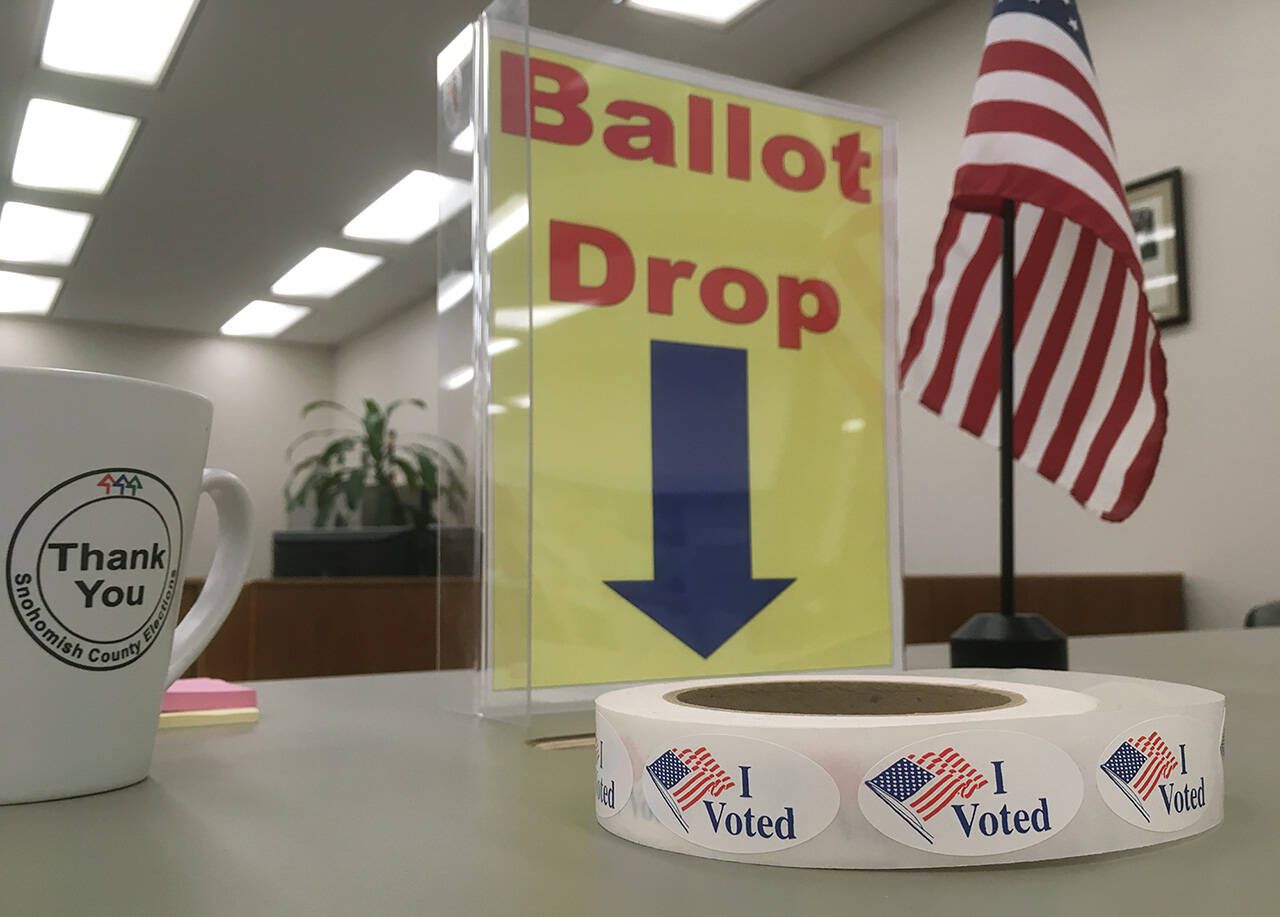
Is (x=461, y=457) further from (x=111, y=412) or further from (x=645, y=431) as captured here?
(x=111, y=412)

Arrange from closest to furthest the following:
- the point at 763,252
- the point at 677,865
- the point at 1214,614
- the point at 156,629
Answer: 1. the point at 677,865
2. the point at 156,629
3. the point at 763,252
4. the point at 1214,614

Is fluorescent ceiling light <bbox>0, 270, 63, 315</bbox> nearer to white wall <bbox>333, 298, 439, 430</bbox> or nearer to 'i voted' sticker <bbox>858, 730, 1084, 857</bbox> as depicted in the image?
white wall <bbox>333, 298, 439, 430</bbox>

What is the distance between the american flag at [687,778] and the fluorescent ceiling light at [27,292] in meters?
7.69

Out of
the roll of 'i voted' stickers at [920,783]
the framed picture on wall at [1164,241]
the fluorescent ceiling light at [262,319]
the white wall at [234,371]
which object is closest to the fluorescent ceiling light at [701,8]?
the framed picture on wall at [1164,241]

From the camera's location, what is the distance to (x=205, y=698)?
20.1 inches

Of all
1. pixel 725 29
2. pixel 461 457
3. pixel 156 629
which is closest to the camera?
pixel 156 629

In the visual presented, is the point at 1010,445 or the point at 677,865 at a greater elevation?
the point at 1010,445

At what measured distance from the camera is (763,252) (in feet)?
2.08

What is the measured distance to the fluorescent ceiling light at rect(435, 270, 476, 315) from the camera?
520mm

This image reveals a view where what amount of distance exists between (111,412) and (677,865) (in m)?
0.21

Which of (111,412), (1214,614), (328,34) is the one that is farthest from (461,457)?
(328,34)

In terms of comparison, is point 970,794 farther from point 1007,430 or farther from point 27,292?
point 27,292

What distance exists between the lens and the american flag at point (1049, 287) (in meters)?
0.92

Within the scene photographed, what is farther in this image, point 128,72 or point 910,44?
point 128,72
